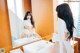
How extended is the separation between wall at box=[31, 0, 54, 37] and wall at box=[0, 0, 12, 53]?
45cm

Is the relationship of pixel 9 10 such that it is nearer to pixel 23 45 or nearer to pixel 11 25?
pixel 11 25

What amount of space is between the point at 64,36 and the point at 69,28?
0.14 metres

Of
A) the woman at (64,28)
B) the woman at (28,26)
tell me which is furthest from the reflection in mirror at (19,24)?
the woman at (64,28)

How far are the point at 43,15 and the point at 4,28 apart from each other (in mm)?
761

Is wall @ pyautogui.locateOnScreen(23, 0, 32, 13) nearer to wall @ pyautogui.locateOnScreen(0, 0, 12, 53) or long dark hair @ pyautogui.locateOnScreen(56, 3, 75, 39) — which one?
wall @ pyautogui.locateOnScreen(0, 0, 12, 53)

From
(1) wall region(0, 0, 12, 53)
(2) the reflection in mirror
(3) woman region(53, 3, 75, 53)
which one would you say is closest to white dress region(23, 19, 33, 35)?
(2) the reflection in mirror

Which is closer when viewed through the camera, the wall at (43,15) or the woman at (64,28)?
the woman at (64,28)

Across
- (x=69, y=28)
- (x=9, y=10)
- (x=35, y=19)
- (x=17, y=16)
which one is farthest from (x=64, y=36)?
(x=9, y=10)

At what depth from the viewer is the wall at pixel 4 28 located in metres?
1.61

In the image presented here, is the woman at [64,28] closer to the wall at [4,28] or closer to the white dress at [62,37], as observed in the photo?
the white dress at [62,37]

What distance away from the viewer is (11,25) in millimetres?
1690

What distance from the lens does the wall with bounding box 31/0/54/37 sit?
2002mm

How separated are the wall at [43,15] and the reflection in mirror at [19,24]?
13 cm

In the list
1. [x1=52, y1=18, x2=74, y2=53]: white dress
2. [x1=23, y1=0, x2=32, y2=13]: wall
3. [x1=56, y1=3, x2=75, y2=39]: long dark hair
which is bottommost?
[x1=52, y1=18, x2=74, y2=53]: white dress
